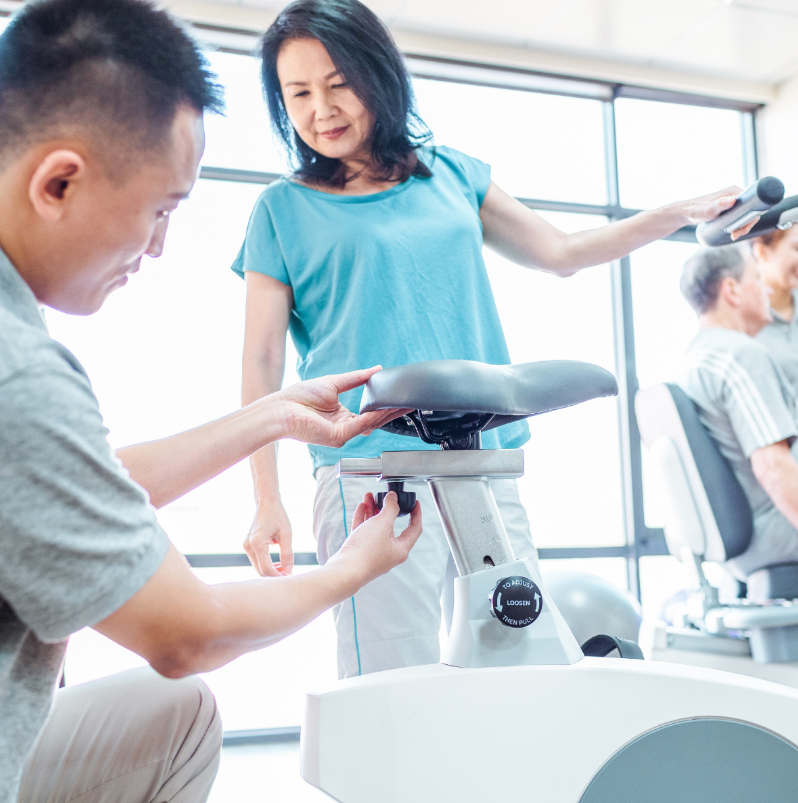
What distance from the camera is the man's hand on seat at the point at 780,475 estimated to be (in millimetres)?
1902

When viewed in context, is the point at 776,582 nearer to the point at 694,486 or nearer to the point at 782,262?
the point at 694,486

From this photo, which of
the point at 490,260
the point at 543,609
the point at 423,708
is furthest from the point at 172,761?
the point at 490,260

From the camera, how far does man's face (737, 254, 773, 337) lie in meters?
2.29

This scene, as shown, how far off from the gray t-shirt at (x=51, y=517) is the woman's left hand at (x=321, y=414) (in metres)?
0.41

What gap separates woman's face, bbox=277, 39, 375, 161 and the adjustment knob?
810 mm

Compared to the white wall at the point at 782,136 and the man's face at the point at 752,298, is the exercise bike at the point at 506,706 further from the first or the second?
the white wall at the point at 782,136

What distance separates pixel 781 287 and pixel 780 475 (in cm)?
78

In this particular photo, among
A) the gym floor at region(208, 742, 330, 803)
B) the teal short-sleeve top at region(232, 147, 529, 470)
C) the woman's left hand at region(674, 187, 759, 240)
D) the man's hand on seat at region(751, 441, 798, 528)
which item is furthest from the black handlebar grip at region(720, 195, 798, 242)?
the gym floor at region(208, 742, 330, 803)

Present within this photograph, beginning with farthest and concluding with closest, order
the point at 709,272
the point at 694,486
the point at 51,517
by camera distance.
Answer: the point at 709,272, the point at 694,486, the point at 51,517

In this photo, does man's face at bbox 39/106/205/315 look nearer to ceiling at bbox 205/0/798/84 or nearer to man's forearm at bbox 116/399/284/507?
man's forearm at bbox 116/399/284/507

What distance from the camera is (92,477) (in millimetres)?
535

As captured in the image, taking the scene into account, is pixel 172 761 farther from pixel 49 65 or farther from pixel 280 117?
pixel 280 117

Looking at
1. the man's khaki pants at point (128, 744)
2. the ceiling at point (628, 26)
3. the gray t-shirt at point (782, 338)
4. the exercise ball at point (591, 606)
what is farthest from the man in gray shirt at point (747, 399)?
the ceiling at point (628, 26)

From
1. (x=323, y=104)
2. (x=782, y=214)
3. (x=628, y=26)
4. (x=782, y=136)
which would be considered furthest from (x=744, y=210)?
(x=782, y=136)
